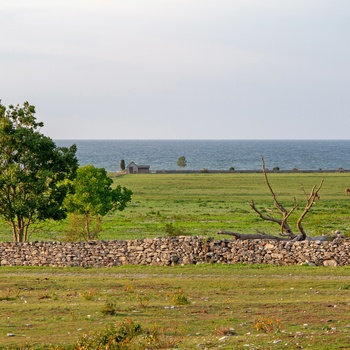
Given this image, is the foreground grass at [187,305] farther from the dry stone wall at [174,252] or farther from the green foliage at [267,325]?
the dry stone wall at [174,252]

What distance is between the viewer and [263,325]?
17.7 metres

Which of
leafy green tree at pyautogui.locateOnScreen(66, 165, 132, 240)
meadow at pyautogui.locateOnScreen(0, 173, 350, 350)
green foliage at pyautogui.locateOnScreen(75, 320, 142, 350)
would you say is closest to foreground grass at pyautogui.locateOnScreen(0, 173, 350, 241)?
leafy green tree at pyautogui.locateOnScreen(66, 165, 132, 240)

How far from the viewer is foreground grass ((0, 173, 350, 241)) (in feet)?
173

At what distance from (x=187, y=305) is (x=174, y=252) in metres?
11.3

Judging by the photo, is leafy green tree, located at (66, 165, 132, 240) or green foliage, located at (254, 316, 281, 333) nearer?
green foliage, located at (254, 316, 281, 333)

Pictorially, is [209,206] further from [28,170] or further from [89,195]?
[28,170]

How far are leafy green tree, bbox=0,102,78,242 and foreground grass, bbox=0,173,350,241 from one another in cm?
312

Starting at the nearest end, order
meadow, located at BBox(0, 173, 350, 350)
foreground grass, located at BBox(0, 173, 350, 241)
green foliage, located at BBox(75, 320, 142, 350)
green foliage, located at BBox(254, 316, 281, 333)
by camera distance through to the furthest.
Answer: green foliage, located at BBox(75, 320, 142, 350) → meadow, located at BBox(0, 173, 350, 350) → green foliage, located at BBox(254, 316, 281, 333) → foreground grass, located at BBox(0, 173, 350, 241)

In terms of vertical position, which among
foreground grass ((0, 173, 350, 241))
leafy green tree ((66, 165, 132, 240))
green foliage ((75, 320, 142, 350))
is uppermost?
leafy green tree ((66, 165, 132, 240))

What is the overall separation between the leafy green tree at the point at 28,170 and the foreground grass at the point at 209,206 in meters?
3.12

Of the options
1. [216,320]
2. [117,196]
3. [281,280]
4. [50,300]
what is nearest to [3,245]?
[117,196]

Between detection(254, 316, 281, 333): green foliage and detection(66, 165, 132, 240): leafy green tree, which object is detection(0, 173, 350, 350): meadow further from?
detection(66, 165, 132, 240): leafy green tree

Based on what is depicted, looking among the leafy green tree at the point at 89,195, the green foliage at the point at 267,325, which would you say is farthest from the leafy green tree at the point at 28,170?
the green foliage at the point at 267,325

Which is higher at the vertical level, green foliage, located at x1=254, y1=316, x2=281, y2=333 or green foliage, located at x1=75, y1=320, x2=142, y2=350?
green foliage, located at x1=75, y1=320, x2=142, y2=350
